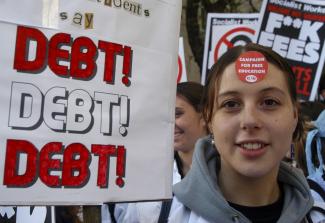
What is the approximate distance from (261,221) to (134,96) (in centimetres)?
52

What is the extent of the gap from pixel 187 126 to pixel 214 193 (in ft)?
5.09

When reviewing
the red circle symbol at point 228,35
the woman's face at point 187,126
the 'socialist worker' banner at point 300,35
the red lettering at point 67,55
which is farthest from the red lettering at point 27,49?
the red circle symbol at point 228,35

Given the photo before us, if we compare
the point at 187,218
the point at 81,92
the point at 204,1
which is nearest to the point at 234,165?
the point at 187,218

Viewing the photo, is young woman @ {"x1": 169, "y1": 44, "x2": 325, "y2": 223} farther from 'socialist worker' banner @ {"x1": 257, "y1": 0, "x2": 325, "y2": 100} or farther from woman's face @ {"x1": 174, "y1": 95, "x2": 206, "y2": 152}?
'socialist worker' banner @ {"x1": 257, "y1": 0, "x2": 325, "y2": 100}

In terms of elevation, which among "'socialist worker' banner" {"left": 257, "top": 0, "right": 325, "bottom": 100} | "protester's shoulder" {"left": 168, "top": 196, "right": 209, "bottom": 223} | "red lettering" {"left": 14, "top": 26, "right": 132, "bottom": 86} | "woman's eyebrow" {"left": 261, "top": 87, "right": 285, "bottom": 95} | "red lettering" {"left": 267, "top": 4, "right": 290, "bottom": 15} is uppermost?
"red lettering" {"left": 267, "top": 4, "right": 290, "bottom": 15}

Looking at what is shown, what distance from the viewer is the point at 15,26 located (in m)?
1.36

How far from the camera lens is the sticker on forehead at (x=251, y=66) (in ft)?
5.38

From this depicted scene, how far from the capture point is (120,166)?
1495mm

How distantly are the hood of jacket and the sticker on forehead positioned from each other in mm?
297

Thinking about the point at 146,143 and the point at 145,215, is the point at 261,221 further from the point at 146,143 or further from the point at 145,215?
the point at 145,215

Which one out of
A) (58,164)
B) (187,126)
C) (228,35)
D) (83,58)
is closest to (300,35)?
(228,35)

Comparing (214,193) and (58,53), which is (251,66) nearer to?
(214,193)

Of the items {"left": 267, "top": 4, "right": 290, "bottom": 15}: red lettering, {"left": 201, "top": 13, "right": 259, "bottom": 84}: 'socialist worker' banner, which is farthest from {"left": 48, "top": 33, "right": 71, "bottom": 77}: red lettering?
{"left": 201, "top": 13, "right": 259, "bottom": 84}: 'socialist worker' banner

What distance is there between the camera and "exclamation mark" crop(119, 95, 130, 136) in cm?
150
